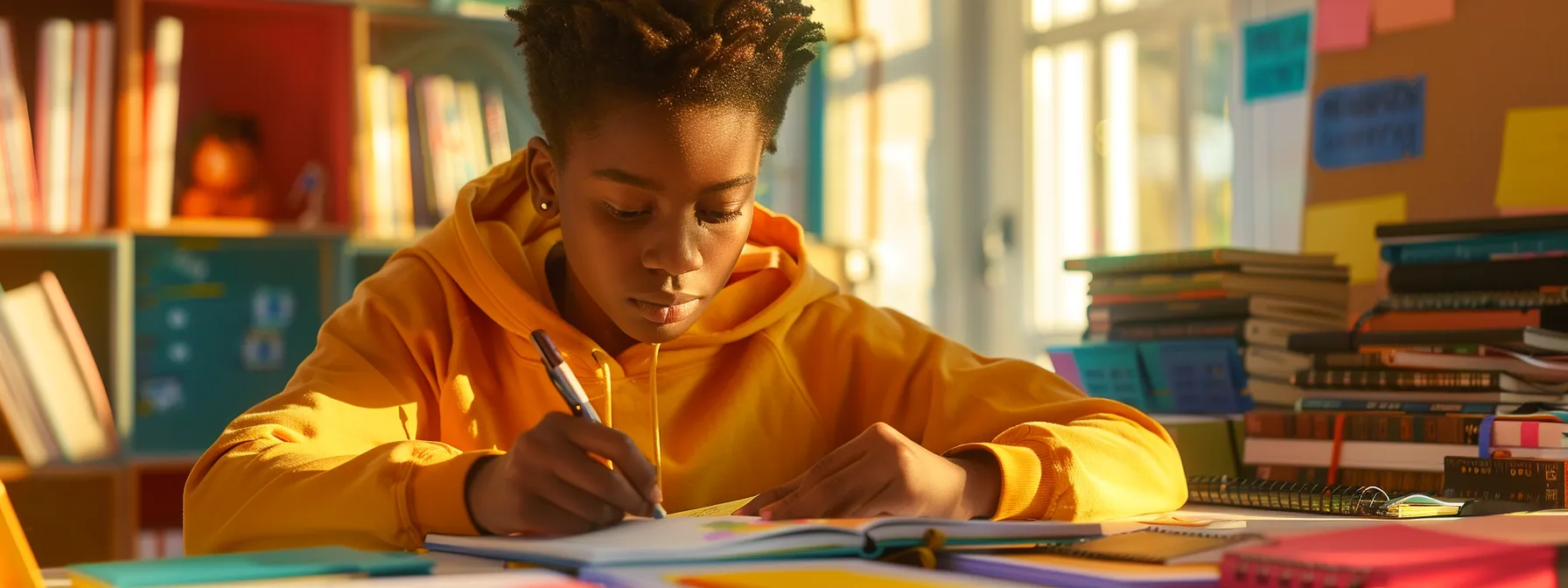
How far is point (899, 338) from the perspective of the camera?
132 centimetres

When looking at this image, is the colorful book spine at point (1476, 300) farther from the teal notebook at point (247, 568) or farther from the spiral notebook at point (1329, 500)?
the teal notebook at point (247, 568)

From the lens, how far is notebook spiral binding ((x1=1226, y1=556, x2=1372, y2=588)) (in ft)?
2.01

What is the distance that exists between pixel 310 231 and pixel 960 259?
4.97ft

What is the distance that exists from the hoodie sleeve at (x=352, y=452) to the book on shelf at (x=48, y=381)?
1300 millimetres

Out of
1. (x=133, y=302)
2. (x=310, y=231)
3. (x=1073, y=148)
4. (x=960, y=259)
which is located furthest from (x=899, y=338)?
(x=960, y=259)

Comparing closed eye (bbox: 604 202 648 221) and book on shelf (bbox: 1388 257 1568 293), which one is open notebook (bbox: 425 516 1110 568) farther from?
book on shelf (bbox: 1388 257 1568 293)

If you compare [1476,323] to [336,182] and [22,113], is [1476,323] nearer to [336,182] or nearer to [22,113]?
[336,182]

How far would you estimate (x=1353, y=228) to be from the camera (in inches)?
70.0

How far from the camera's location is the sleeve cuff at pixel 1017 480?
38.4 inches

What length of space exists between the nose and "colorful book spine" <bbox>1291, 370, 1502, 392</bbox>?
0.65 metres

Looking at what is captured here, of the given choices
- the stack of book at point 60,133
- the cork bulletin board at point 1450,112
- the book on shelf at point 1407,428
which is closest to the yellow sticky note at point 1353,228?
the cork bulletin board at point 1450,112

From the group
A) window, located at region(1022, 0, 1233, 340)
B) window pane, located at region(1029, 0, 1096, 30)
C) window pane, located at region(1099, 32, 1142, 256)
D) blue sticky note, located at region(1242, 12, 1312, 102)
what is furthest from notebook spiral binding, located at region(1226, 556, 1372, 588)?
window pane, located at region(1029, 0, 1096, 30)

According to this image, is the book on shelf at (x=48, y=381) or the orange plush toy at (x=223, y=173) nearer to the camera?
the book on shelf at (x=48, y=381)

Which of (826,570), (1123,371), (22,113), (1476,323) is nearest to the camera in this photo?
(826,570)
